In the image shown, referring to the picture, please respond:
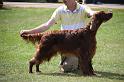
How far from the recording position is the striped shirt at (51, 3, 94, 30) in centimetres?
940

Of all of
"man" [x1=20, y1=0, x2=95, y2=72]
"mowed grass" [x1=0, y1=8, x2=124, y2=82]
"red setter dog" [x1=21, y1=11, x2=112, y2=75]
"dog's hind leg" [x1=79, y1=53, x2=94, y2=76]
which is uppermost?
"man" [x1=20, y1=0, x2=95, y2=72]

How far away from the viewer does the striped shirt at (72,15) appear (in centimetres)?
940

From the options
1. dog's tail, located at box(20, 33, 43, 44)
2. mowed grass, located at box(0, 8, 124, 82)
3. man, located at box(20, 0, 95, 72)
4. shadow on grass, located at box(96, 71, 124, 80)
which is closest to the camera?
mowed grass, located at box(0, 8, 124, 82)

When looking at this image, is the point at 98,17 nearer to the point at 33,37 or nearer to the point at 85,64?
the point at 85,64

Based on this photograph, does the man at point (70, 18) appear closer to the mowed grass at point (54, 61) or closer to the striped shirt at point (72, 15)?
the striped shirt at point (72, 15)

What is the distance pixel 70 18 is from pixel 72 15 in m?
0.07

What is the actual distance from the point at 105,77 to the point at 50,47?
1140 mm

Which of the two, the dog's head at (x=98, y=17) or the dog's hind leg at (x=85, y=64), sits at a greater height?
the dog's head at (x=98, y=17)

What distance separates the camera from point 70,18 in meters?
9.43

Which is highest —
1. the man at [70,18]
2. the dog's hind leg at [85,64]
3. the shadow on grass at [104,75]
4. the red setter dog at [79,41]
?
the man at [70,18]

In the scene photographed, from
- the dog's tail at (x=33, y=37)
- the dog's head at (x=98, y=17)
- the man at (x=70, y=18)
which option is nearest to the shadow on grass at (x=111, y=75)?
the man at (x=70, y=18)

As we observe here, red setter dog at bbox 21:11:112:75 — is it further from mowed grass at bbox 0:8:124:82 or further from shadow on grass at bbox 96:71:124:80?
mowed grass at bbox 0:8:124:82

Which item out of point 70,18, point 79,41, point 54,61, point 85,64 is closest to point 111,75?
point 85,64

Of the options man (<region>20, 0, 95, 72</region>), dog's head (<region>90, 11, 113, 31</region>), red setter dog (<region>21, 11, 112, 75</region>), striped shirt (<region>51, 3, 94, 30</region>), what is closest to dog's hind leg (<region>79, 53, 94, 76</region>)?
red setter dog (<region>21, 11, 112, 75</region>)
